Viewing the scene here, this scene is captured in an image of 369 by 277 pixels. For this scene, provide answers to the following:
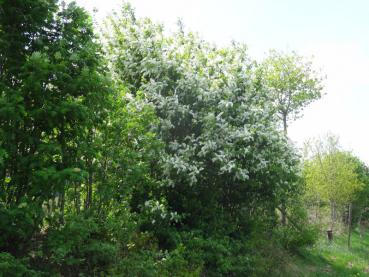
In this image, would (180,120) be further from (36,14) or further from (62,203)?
(36,14)

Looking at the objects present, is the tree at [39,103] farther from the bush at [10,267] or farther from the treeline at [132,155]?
the bush at [10,267]

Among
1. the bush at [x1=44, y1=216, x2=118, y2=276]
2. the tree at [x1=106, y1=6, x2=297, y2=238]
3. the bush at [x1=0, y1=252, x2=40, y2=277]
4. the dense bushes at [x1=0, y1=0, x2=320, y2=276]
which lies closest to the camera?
the bush at [x1=0, y1=252, x2=40, y2=277]

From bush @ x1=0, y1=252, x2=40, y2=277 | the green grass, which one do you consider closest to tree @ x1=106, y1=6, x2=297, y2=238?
the green grass

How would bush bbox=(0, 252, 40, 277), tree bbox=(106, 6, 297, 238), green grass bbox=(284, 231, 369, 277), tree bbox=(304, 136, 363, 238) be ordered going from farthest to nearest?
tree bbox=(304, 136, 363, 238) → green grass bbox=(284, 231, 369, 277) → tree bbox=(106, 6, 297, 238) → bush bbox=(0, 252, 40, 277)

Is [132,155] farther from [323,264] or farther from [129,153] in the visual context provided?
[323,264]

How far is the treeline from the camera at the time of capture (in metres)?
6.81

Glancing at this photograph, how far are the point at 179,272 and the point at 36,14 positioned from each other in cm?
614

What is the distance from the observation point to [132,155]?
905 centimetres

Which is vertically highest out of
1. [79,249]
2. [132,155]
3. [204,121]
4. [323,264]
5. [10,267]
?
[204,121]

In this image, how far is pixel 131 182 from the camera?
9.26 meters

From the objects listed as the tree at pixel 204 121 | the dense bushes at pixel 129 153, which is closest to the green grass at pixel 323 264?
the dense bushes at pixel 129 153

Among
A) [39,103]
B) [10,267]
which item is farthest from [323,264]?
[39,103]

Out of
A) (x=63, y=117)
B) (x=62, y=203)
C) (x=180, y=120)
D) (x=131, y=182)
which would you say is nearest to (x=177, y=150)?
(x=180, y=120)

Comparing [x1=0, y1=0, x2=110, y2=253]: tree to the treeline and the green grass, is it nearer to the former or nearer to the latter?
the treeline
